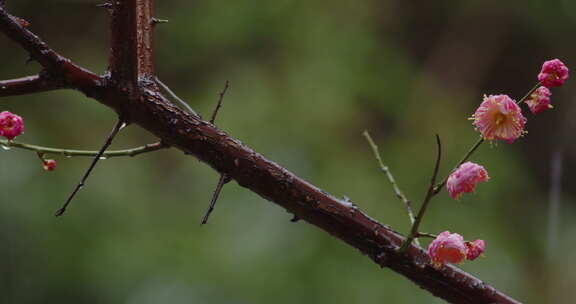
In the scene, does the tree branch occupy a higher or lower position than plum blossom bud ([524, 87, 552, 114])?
lower

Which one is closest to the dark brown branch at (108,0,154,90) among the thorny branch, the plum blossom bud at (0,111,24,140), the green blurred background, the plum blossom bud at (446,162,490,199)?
the thorny branch

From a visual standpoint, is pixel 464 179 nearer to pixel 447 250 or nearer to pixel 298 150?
pixel 447 250

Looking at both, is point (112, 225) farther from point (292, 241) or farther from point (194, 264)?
point (292, 241)

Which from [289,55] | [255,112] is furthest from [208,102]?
[289,55]

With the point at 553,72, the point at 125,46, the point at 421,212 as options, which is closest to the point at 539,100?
the point at 553,72

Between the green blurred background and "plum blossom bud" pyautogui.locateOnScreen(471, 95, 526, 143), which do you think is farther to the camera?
the green blurred background

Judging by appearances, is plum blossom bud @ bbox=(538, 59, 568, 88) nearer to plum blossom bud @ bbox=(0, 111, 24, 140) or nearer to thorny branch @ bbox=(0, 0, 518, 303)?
thorny branch @ bbox=(0, 0, 518, 303)

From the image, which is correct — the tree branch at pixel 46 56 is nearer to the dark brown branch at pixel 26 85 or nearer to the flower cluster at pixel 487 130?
the dark brown branch at pixel 26 85
